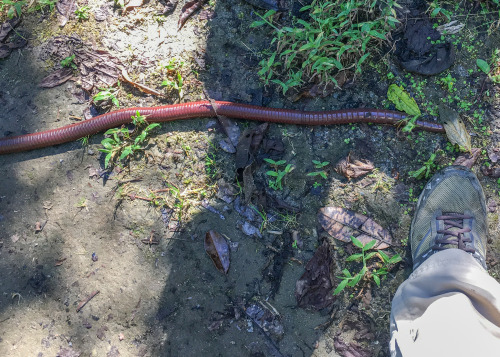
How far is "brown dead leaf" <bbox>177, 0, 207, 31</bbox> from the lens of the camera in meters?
4.61

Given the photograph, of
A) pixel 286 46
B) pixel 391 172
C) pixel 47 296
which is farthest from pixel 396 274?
pixel 47 296

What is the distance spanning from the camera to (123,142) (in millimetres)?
4324

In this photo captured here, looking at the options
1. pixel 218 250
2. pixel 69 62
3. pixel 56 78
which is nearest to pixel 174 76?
pixel 69 62

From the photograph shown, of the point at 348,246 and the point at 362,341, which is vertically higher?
the point at 348,246

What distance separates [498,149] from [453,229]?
1011 millimetres

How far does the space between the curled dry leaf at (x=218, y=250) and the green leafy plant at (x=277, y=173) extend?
28.5 inches

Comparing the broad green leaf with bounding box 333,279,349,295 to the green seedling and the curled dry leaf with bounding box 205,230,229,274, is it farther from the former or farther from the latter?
the green seedling

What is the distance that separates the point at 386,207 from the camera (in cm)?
403

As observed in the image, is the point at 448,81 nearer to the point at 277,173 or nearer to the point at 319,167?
the point at 319,167

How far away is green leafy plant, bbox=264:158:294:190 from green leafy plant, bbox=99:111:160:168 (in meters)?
1.29

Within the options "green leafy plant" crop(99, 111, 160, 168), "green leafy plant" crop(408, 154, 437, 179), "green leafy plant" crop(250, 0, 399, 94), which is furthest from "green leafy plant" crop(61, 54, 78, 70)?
"green leafy plant" crop(408, 154, 437, 179)

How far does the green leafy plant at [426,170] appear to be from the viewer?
4.05 meters

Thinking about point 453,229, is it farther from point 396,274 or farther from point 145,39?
point 145,39

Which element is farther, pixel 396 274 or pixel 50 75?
pixel 50 75
